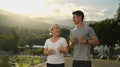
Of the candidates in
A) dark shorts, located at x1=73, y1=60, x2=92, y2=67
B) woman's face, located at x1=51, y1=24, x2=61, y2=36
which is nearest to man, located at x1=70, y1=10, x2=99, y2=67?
dark shorts, located at x1=73, y1=60, x2=92, y2=67

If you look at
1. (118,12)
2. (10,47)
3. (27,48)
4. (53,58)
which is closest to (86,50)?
(53,58)

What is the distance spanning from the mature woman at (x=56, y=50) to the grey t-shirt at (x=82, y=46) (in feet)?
0.71

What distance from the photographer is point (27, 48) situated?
176m

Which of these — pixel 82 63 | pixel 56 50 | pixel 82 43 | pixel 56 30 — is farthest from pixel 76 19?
pixel 82 63

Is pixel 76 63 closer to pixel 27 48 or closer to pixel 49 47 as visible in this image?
pixel 49 47

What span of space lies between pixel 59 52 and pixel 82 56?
0.44 metres

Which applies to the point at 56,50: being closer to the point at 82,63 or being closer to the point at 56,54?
the point at 56,54

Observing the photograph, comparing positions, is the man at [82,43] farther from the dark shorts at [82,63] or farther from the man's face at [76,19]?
the man's face at [76,19]

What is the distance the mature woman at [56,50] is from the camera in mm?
7234

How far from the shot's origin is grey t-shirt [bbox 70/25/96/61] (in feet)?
23.4

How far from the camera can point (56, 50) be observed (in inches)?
287

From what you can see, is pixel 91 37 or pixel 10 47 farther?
pixel 10 47

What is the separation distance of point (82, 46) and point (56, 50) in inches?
19.8

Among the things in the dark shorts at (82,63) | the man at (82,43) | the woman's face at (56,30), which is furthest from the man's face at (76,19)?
the dark shorts at (82,63)
